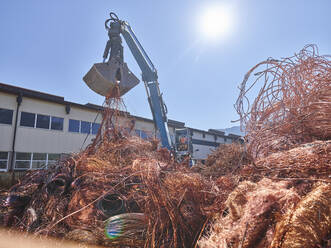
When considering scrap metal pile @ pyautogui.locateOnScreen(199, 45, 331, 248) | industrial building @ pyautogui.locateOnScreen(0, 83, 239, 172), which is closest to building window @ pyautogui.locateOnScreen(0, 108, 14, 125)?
industrial building @ pyautogui.locateOnScreen(0, 83, 239, 172)

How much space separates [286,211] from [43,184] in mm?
3943

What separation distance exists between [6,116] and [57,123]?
2982mm

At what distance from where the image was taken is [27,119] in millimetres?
13273

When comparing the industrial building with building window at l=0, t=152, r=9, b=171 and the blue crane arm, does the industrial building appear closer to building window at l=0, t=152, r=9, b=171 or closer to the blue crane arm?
building window at l=0, t=152, r=9, b=171

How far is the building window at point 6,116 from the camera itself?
12252mm

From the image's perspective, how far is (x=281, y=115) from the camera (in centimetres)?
343

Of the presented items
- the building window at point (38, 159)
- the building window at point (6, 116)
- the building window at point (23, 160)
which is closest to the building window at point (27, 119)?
the building window at point (6, 116)

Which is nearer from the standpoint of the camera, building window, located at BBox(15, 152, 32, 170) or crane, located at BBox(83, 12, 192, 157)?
crane, located at BBox(83, 12, 192, 157)

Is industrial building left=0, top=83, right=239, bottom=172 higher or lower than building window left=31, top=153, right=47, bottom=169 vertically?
higher

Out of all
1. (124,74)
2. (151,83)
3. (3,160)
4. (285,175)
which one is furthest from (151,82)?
(3,160)

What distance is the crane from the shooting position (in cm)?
483

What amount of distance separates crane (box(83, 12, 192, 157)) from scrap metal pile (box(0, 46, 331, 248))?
1858 mm

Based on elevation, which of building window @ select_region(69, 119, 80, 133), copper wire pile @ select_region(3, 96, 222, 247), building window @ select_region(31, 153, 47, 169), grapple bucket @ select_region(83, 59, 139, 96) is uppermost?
building window @ select_region(69, 119, 80, 133)

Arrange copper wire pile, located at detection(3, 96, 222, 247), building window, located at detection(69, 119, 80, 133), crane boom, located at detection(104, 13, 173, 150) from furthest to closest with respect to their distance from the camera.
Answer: building window, located at detection(69, 119, 80, 133) < crane boom, located at detection(104, 13, 173, 150) < copper wire pile, located at detection(3, 96, 222, 247)
